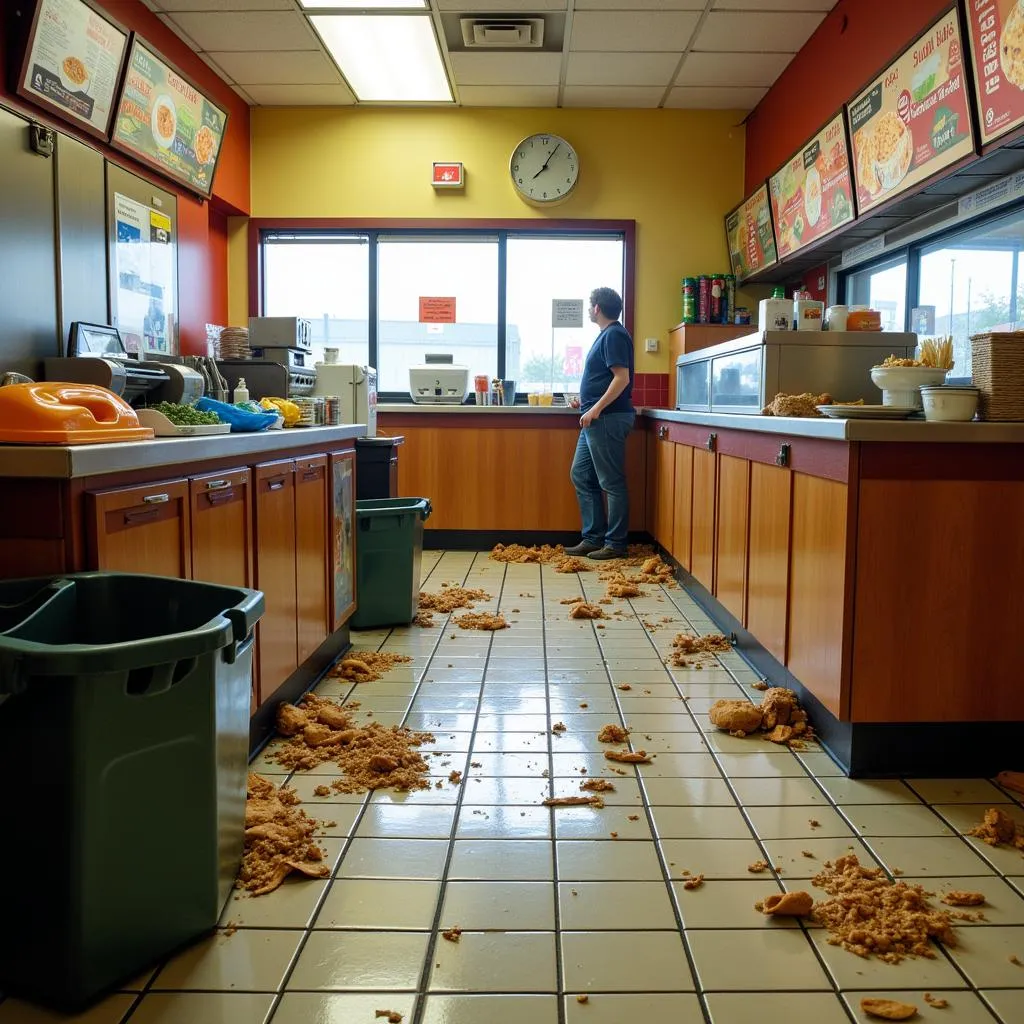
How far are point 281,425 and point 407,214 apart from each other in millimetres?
4174

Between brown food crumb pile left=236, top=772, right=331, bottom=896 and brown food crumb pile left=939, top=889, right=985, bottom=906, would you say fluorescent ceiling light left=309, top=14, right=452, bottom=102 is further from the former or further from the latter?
brown food crumb pile left=939, top=889, right=985, bottom=906

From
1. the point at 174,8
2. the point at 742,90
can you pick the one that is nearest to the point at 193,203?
the point at 174,8

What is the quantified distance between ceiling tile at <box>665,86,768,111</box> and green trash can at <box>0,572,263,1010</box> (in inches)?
237

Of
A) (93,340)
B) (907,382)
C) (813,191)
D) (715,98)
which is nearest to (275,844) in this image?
(907,382)

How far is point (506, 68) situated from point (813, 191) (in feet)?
7.84

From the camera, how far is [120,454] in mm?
1918

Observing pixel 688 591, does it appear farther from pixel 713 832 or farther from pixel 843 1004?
pixel 843 1004

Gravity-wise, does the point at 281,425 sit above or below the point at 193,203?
below

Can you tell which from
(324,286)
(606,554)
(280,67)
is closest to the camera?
(280,67)

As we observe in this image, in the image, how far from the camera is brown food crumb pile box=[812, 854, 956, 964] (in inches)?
69.8

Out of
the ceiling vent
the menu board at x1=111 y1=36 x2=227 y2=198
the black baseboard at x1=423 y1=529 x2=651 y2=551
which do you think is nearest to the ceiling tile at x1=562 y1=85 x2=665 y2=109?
the ceiling vent

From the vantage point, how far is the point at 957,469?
8.34 feet

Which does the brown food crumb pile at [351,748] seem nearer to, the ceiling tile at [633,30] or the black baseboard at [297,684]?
the black baseboard at [297,684]

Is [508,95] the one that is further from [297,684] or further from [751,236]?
[297,684]
